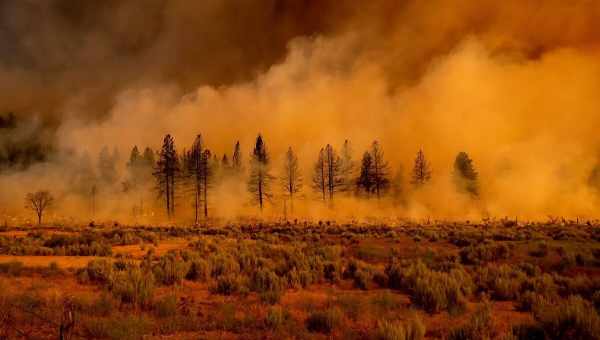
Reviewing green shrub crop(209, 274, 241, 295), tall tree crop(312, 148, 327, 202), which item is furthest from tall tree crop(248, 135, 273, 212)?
green shrub crop(209, 274, 241, 295)

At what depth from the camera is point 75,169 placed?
92.9 m

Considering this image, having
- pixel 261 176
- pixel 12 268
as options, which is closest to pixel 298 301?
pixel 12 268

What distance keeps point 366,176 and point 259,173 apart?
22135mm

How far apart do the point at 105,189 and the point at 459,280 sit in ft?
279

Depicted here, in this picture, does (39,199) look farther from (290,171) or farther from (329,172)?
(329,172)

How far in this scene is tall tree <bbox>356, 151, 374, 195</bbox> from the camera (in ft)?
249

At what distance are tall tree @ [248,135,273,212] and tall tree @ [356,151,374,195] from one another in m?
18.8

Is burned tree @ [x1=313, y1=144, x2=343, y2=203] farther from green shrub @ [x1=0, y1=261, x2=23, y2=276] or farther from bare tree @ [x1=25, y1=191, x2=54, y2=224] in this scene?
Result: green shrub @ [x1=0, y1=261, x2=23, y2=276]

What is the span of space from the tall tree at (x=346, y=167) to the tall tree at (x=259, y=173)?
15.7 m

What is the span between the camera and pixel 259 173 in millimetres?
→ 72000

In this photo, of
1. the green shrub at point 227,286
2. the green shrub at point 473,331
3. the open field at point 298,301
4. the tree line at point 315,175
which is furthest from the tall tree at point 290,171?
the green shrub at point 473,331

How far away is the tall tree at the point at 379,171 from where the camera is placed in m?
75.5

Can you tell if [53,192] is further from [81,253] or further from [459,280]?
[459,280]

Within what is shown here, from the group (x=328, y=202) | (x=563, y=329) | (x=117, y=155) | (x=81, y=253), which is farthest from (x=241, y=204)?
(x=563, y=329)
